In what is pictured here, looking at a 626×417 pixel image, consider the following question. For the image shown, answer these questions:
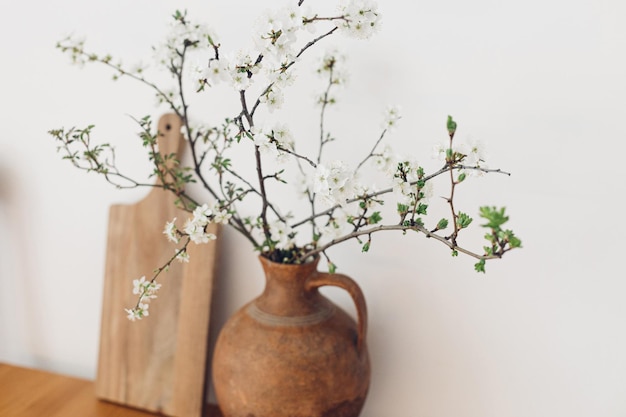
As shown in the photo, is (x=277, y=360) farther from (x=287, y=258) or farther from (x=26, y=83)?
(x=26, y=83)

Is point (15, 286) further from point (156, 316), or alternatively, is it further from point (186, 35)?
point (186, 35)

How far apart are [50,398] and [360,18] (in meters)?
0.96

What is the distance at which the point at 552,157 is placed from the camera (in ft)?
3.13

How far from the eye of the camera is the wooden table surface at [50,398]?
115cm

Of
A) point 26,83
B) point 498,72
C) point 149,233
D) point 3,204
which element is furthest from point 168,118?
point 498,72

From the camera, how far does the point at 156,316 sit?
3.79 feet

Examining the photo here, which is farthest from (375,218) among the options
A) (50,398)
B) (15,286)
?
(15,286)

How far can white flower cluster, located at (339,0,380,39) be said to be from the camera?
74cm

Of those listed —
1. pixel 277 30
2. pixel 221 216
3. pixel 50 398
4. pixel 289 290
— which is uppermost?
pixel 277 30

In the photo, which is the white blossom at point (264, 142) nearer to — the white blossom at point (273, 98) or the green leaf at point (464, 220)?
the white blossom at point (273, 98)

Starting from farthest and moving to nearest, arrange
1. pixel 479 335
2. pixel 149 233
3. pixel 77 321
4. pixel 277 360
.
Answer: pixel 77 321 < pixel 149 233 < pixel 479 335 < pixel 277 360

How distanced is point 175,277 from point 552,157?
0.71 m

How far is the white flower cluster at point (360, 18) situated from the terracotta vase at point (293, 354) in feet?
1.22

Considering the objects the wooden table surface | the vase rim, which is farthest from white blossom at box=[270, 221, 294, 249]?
the wooden table surface
